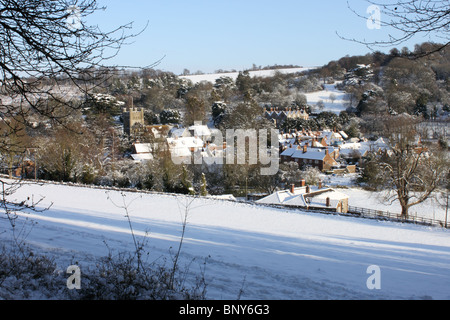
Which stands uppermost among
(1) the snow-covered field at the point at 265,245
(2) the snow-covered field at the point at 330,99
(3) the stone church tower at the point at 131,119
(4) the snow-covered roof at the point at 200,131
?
(2) the snow-covered field at the point at 330,99

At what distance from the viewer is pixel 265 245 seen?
7715 millimetres

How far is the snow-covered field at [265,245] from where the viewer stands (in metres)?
4.77

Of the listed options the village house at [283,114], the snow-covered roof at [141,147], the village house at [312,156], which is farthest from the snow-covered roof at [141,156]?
the village house at [283,114]

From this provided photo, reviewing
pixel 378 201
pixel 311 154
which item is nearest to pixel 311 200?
pixel 378 201

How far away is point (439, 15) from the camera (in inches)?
132

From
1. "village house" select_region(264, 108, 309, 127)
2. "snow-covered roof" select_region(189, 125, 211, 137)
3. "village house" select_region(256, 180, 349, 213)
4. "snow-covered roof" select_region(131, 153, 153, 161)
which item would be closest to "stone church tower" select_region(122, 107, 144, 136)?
"snow-covered roof" select_region(189, 125, 211, 137)

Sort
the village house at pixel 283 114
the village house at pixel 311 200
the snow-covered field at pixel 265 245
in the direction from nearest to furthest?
the snow-covered field at pixel 265 245 < the village house at pixel 311 200 < the village house at pixel 283 114

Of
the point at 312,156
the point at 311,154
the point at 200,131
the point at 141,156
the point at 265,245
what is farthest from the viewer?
the point at 200,131

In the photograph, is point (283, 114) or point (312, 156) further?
point (283, 114)

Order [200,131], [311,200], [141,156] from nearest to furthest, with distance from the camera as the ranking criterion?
[311,200] → [141,156] → [200,131]

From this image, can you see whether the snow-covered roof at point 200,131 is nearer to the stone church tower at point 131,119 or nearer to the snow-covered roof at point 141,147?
the stone church tower at point 131,119

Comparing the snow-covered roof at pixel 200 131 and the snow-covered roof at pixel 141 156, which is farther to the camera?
the snow-covered roof at pixel 200 131

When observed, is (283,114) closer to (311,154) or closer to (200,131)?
(200,131)
